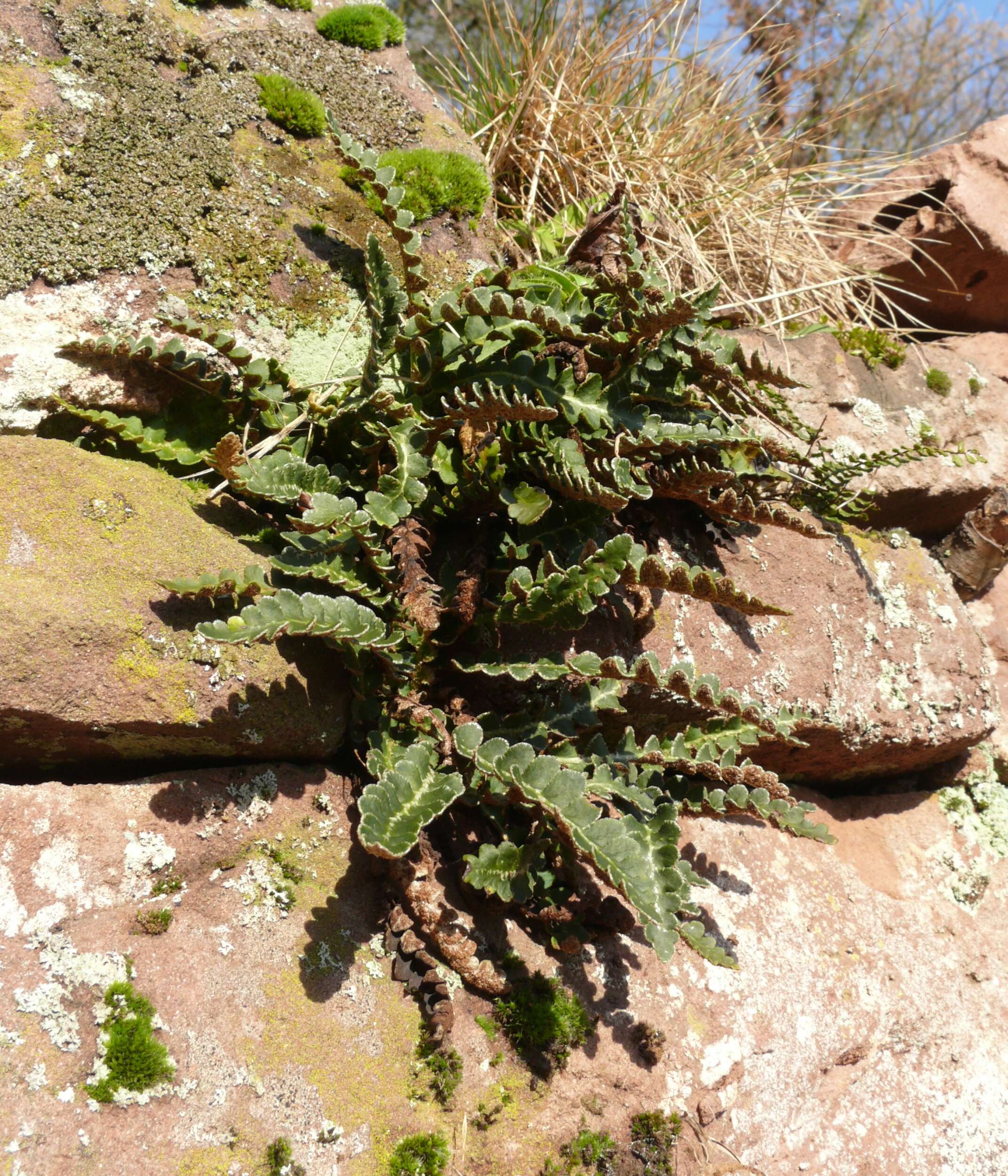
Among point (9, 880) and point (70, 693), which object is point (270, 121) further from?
point (9, 880)

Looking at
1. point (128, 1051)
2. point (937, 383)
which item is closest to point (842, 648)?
point (937, 383)

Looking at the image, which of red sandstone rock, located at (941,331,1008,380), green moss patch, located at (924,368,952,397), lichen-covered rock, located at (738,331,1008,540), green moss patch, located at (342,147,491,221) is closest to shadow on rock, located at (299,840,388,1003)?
green moss patch, located at (342,147,491,221)

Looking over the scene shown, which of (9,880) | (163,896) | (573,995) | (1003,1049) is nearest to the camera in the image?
(9,880)

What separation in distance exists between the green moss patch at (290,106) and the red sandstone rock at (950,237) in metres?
3.50

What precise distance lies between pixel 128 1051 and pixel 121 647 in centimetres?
96

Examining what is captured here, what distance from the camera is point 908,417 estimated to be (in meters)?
4.40

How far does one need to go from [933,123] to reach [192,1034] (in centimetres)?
1414

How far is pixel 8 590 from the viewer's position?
219 cm

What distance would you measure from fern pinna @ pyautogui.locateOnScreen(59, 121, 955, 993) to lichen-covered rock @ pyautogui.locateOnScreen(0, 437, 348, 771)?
128 millimetres

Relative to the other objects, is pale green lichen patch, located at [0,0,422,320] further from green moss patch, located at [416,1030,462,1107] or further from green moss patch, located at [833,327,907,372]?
green moss patch, located at [833,327,907,372]

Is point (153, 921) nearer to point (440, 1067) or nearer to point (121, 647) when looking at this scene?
point (121, 647)

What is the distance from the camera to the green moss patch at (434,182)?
3.55 m

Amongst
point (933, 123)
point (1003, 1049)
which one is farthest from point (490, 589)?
point (933, 123)

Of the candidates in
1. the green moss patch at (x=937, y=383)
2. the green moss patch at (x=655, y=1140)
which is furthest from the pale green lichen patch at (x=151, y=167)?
the green moss patch at (x=937, y=383)
